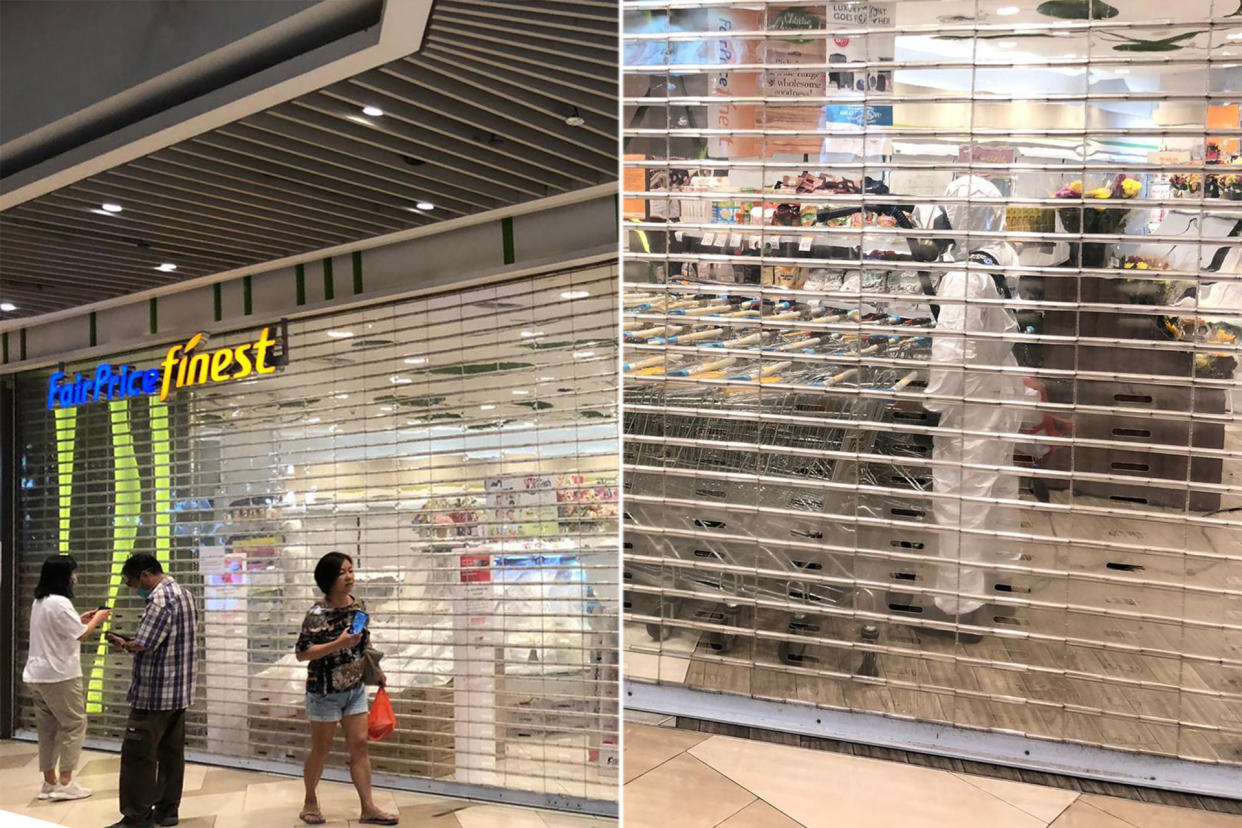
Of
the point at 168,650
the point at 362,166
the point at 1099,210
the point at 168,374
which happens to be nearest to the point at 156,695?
the point at 168,650

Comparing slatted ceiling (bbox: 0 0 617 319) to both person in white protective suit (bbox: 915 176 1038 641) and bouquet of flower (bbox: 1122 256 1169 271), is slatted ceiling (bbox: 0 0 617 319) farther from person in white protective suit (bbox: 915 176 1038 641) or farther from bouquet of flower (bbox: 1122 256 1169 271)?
bouquet of flower (bbox: 1122 256 1169 271)

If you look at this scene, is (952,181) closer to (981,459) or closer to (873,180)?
(873,180)

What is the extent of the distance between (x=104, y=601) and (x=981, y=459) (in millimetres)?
1364

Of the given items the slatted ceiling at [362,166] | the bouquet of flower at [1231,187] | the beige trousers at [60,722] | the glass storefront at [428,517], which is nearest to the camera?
the bouquet of flower at [1231,187]

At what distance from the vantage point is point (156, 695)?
4.14 feet

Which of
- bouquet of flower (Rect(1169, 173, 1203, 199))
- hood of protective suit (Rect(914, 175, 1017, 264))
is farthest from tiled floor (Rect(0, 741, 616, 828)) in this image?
bouquet of flower (Rect(1169, 173, 1203, 199))

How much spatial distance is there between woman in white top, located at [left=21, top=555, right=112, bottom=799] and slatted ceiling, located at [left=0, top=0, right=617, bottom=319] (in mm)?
476

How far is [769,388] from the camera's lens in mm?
897

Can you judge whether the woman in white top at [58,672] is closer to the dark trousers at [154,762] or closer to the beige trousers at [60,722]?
the beige trousers at [60,722]

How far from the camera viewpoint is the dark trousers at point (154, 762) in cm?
126

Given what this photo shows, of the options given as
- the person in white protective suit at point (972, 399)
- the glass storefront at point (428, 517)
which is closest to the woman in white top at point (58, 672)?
the glass storefront at point (428, 517)

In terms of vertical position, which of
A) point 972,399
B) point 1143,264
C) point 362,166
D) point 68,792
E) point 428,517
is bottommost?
point 68,792

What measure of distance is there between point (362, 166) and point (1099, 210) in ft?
3.78

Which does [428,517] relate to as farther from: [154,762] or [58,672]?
[58,672]
